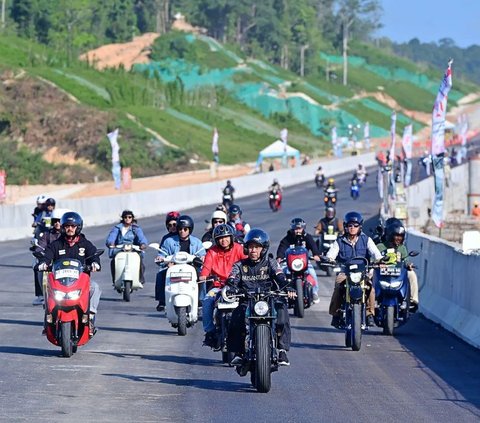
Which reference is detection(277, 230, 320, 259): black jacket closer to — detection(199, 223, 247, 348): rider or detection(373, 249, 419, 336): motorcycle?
detection(373, 249, 419, 336): motorcycle

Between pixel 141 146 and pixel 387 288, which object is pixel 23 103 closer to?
pixel 141 146

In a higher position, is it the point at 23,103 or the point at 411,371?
the point at 23,103

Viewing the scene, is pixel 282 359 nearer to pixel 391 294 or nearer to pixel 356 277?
pixel 356 277

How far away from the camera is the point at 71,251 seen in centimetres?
1581

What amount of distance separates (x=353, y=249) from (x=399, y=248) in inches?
66.1

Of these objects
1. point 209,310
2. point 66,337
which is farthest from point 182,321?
point 209,310

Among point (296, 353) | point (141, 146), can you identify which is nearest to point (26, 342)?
point (296, 353)

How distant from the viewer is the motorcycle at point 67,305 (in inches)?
588

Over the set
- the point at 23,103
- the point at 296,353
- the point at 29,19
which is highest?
the point at 29,19

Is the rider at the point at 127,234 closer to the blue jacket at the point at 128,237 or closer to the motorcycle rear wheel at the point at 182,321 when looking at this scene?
the blue jacket at the point at 128,237

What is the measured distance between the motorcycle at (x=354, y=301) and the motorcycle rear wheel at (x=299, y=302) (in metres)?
3.59

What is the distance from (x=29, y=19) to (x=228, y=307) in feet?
412

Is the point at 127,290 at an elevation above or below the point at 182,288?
below

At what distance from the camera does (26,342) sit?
16.8 m
